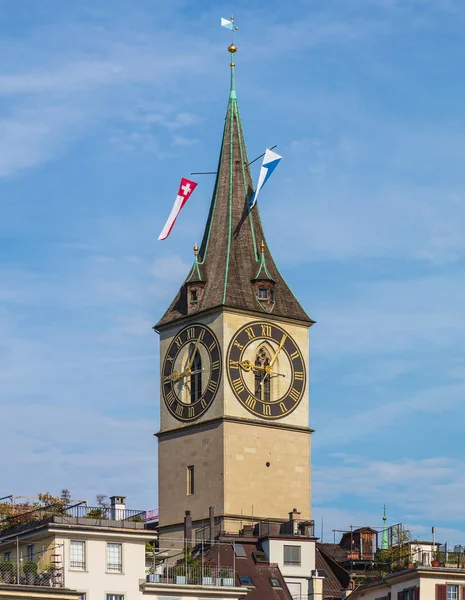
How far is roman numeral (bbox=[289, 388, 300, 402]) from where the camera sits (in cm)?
14475

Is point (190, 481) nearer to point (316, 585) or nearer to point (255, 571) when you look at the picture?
point (316, 585)

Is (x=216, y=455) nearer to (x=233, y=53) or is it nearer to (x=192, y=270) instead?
(x=192, y=270)

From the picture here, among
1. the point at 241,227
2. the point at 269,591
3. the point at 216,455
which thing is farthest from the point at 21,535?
the point at 241,227

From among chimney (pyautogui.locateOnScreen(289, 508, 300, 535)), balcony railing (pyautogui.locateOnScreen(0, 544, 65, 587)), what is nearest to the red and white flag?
chimney (pyautogui.locateOnScreen(289, 508, 300, 535))

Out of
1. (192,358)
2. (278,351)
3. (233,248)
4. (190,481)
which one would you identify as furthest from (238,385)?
(233,248)

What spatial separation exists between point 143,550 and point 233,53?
51432 millimetres

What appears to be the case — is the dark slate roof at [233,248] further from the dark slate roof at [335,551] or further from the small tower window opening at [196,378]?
the dark slate roof at [335,551]

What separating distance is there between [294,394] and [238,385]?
415 cm

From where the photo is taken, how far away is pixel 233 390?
14200 centimetres

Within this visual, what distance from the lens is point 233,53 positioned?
6166 inches

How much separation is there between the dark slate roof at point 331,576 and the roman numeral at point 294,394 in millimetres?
9374

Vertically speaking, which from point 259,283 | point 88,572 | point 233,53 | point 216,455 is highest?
point 233,53

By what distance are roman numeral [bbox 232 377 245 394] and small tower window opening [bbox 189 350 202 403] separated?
2.47 meters

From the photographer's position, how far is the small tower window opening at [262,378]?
143 m
